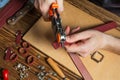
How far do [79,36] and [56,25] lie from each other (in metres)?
0.11

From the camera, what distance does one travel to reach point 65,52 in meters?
0.94

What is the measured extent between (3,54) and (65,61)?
200mm

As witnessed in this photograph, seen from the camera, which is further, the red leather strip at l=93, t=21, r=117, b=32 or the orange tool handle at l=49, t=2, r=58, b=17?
the red leather strip at l=93, t=21, r=117, b=32

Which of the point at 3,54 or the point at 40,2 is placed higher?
the point at 40,2

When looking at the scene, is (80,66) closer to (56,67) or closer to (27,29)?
(56,67)

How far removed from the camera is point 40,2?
0.91 metres

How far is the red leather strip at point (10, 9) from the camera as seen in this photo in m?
0.97

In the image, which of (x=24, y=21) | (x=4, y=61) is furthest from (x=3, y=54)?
(x=24, y=21)

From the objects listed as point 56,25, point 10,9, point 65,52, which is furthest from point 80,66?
point 10,9

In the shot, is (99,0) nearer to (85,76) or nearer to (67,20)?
(67,20)

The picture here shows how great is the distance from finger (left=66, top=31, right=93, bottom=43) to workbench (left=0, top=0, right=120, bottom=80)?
101 millimetres

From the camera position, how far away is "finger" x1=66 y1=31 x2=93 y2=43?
876 mm

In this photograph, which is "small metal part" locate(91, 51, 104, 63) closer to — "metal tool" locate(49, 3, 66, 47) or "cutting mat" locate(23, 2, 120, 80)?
"cutting mat" locate(23, 2, 120, 80)

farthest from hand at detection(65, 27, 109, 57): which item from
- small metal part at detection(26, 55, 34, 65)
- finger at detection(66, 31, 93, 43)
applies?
small metal part at detection(26, 55, 34, 65)
